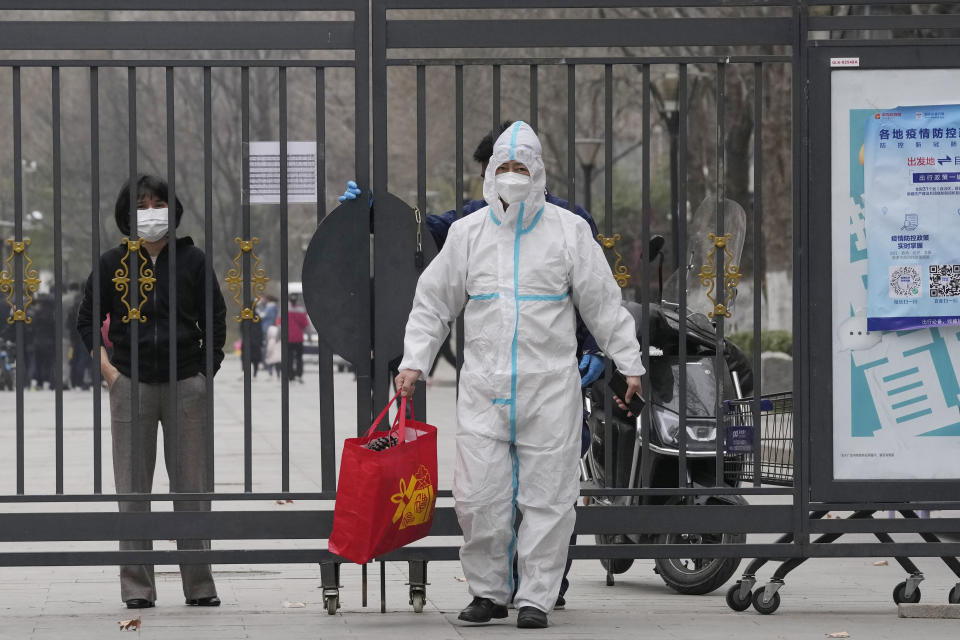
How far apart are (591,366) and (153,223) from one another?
193cm

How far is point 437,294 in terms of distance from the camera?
605 cm

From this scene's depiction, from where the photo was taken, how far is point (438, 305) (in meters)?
6.06

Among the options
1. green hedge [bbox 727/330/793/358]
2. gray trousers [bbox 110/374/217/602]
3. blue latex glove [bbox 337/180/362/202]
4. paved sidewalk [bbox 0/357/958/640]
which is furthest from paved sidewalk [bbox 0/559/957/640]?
green hedge [bbox 727/330/793/358]

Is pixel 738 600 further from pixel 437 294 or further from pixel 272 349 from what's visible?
pixel 272 349

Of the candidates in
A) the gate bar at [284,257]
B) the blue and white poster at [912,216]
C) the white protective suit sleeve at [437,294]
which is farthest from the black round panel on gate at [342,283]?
the blue and white poster at [912,216]

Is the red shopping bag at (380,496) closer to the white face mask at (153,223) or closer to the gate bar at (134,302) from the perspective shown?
the gate bar at (134,302)

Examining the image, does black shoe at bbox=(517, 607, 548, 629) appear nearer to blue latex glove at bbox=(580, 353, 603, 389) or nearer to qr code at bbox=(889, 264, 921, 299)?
blue latex glove at bbox=(580, 353, 603, 389)

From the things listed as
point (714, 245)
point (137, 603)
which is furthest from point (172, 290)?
point (714, 245)

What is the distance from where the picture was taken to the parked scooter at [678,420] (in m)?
7.30

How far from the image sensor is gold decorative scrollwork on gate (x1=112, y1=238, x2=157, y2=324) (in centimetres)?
632

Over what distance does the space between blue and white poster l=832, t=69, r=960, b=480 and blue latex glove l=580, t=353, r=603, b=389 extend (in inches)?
39.2

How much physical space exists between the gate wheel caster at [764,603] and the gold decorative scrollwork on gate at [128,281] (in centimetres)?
278

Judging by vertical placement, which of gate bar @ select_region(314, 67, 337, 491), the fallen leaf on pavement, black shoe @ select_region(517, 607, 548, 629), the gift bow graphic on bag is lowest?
the fallen leaf on pavement

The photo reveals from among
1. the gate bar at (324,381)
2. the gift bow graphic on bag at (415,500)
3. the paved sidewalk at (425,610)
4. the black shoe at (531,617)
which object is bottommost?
the paved sidewalk at (425,610)
